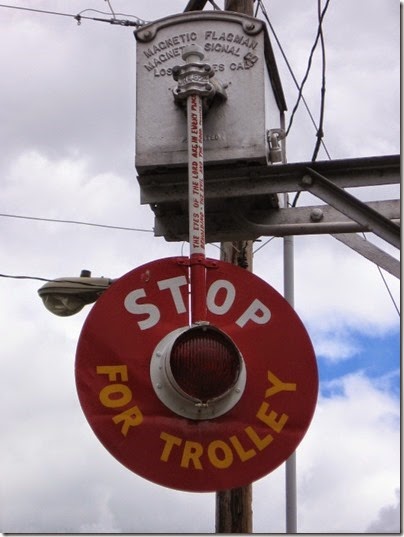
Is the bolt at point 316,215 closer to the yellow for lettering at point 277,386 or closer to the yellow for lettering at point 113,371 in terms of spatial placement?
the yellow for lettering at point 277,386

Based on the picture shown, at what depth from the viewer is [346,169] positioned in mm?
4980

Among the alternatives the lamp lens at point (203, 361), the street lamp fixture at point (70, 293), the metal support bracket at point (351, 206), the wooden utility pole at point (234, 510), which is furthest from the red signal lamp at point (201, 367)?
the street lamp fixture at point (70, 293)

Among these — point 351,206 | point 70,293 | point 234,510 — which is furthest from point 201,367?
point 70,293

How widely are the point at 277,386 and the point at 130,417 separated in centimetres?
63

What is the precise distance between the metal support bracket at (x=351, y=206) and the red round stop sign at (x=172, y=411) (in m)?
0.64

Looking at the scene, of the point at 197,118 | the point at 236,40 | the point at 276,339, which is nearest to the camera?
the point at 276,339

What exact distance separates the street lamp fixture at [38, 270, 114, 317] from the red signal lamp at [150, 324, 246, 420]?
3722 mm

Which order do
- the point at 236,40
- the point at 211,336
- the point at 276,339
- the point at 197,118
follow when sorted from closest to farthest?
the point at 211,336 → the point at 276,339 → the point at 197,118 → the point at 236,40

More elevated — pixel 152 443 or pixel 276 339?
pixel 276 339

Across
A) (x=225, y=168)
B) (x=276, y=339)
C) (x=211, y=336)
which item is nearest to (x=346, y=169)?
(x=225, y=168)

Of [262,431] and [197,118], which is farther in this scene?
[197,118]

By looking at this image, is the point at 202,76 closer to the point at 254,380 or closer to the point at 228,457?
the point at 254,380

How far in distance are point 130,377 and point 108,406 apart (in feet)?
0.49

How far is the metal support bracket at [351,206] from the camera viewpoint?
15.6 ft
